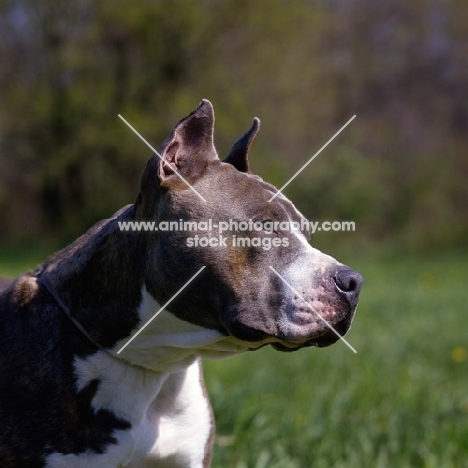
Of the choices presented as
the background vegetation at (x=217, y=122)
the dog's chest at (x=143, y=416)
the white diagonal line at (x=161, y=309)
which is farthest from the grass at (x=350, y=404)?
the background vegetation at (x=217, y=122)

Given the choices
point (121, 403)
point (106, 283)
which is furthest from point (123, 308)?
point (121, 403)

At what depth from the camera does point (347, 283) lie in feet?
7.89

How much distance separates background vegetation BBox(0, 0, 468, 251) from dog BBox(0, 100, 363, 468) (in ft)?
46.5

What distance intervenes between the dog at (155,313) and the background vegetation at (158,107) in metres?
14.2

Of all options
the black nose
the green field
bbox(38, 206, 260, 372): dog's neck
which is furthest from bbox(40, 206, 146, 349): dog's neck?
the green field

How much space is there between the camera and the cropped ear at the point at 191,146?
2.62 metres

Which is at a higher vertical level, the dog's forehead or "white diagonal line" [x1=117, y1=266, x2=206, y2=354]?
the dog's forehead

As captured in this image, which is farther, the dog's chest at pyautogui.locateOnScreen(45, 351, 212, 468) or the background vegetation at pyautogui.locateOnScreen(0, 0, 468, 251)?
the background vegetation at pyautogui.locateOnScreen(0, 0, 468, 251)

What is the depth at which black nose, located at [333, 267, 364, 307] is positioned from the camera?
240 centimetres

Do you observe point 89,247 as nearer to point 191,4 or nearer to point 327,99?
point 191,4

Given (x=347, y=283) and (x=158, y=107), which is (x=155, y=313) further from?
(x=158, y=107)

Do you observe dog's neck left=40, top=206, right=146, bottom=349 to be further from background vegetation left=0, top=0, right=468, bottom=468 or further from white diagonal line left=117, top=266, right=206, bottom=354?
background vegetation left=0, top=0, right=468, bottom=468

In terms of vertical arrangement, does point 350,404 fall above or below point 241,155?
below

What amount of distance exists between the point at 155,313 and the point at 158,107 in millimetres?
16135
